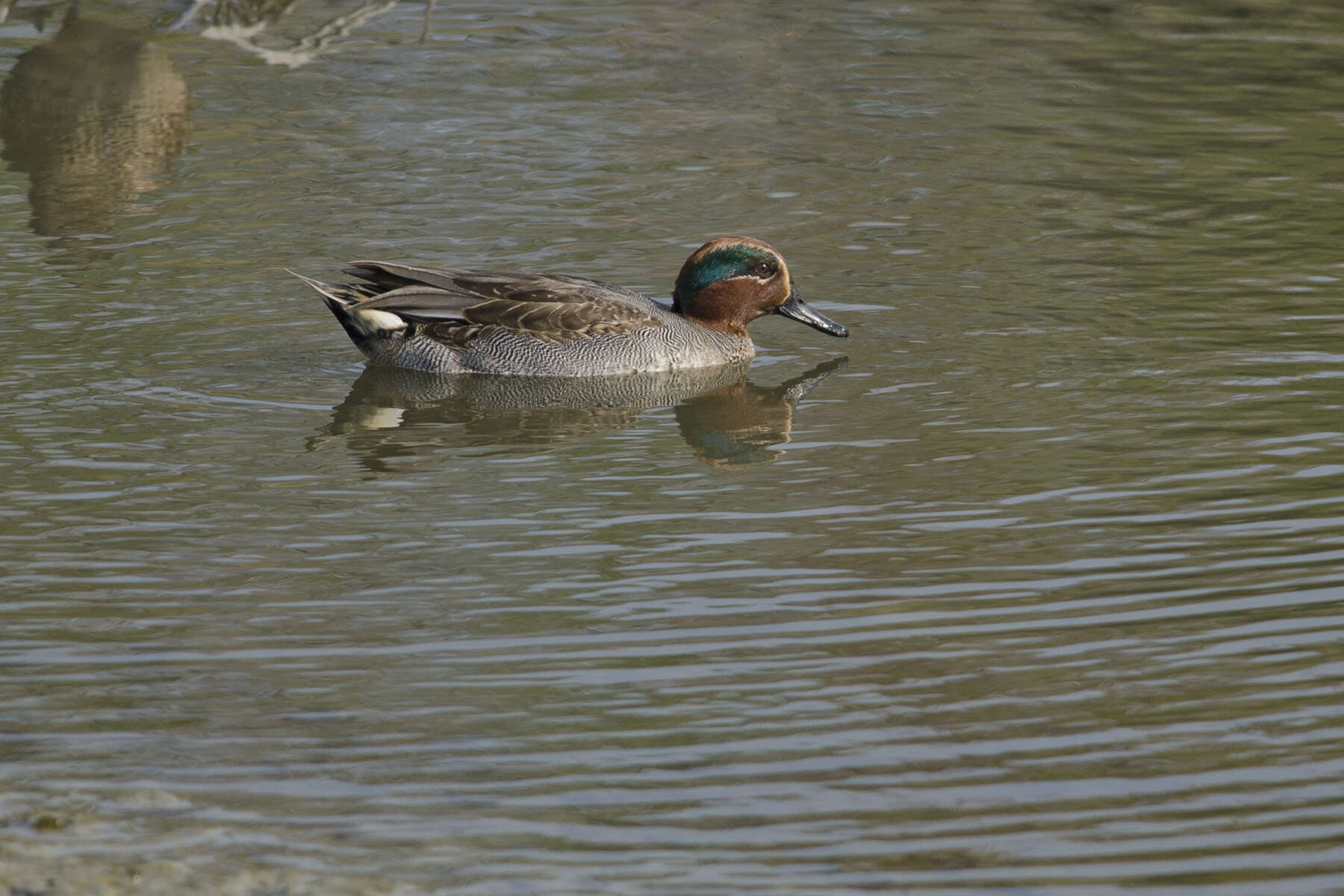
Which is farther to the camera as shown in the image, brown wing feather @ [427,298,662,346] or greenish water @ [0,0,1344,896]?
brown wing feather @ [427,298,662,346]

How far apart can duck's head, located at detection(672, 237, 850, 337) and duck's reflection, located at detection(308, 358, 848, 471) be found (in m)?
0.34

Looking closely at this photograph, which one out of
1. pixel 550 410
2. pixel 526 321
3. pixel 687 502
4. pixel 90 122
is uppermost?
pixel 90 122

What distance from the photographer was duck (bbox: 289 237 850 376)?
35.0 feet

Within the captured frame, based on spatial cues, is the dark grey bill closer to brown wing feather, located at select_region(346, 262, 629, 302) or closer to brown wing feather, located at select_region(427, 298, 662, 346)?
brown wing feather, located at select_region(427, 298, 662, 346)

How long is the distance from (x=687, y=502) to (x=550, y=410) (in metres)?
2.16

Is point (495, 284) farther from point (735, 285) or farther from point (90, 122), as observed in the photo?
point (90, 122)

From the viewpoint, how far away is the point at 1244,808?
5.20m

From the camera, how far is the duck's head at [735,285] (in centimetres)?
1114

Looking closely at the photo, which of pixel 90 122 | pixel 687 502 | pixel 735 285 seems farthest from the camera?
pixel 90 122

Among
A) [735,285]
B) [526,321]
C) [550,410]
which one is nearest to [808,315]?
[735,285]

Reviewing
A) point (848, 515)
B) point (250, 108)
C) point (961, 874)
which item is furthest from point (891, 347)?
point (250, 108)

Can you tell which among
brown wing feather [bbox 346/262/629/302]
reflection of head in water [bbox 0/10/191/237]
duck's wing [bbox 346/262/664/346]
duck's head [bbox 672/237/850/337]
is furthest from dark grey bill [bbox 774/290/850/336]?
reflection of head in water [bbox 0/10/191/237]

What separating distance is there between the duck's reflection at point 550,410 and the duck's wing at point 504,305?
31cm

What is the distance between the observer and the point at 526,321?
10.7m
